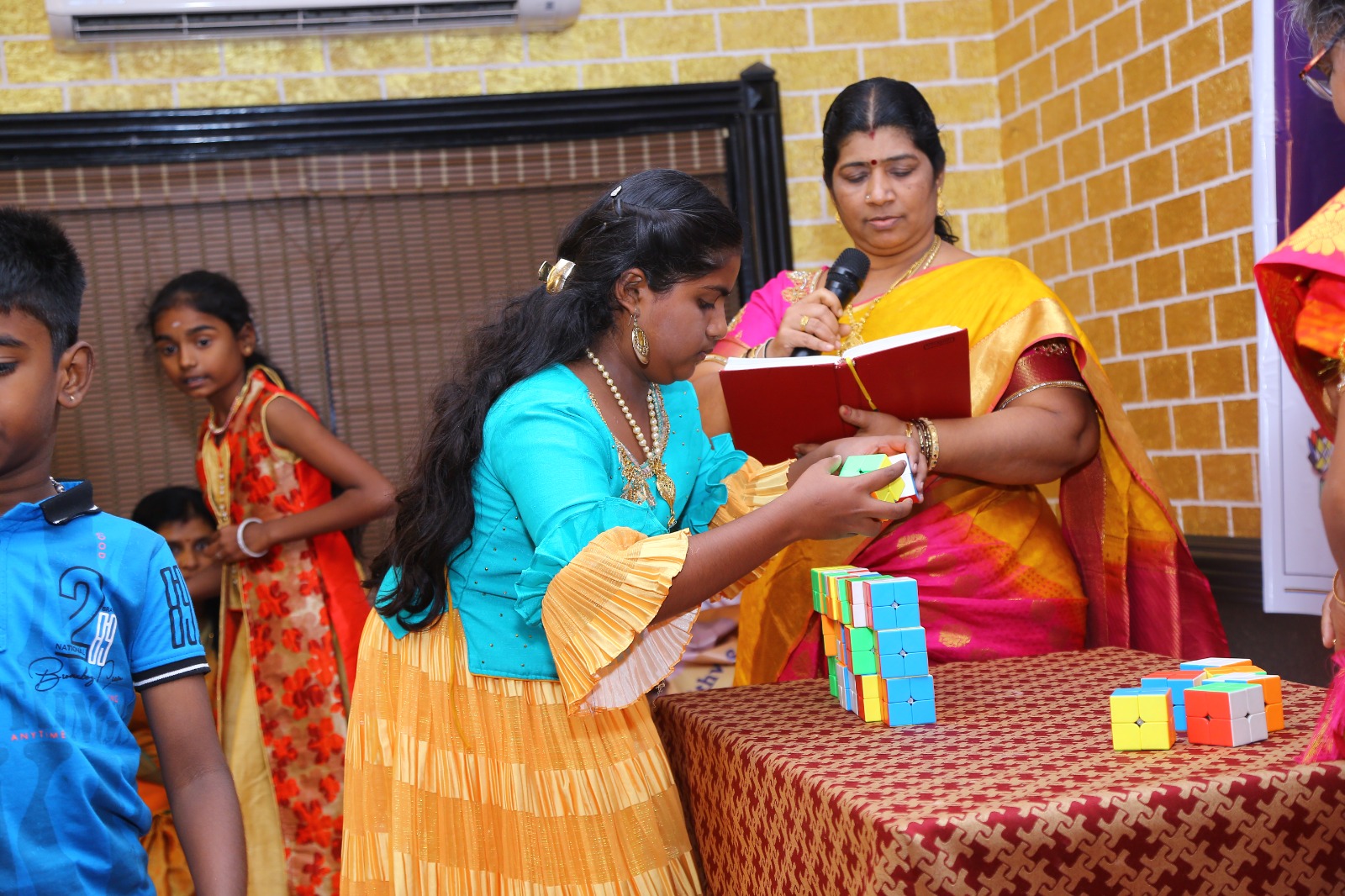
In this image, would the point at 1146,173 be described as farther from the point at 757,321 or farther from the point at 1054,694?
the point at 1054,694

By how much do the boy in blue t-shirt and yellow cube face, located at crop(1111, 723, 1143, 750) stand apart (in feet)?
3.01

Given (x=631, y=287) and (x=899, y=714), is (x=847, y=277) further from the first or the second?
(x=899, y=714)

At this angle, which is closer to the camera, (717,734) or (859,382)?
(717,734)

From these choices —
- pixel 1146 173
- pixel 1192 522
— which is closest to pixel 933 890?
pixel 1192 522

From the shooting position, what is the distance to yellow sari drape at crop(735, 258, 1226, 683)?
2.04 metres

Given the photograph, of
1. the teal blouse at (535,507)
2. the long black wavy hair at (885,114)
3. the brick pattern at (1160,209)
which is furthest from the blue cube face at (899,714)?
the brick pattern at (1160,209)

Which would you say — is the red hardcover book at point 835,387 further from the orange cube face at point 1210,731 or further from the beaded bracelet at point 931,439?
A: the orange cube face at point 1210,731

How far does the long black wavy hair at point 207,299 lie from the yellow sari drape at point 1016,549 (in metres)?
1.67

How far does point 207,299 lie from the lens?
321 cm

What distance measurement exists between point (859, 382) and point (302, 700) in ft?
6.19

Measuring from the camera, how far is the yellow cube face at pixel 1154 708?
4.09 feet

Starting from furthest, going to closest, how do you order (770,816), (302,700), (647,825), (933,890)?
1. (302,700)
2. (647,825)
3. (770,816)
4. (933,890)

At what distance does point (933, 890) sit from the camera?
1.06 metres

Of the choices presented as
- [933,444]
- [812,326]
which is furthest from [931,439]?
[812,326]
